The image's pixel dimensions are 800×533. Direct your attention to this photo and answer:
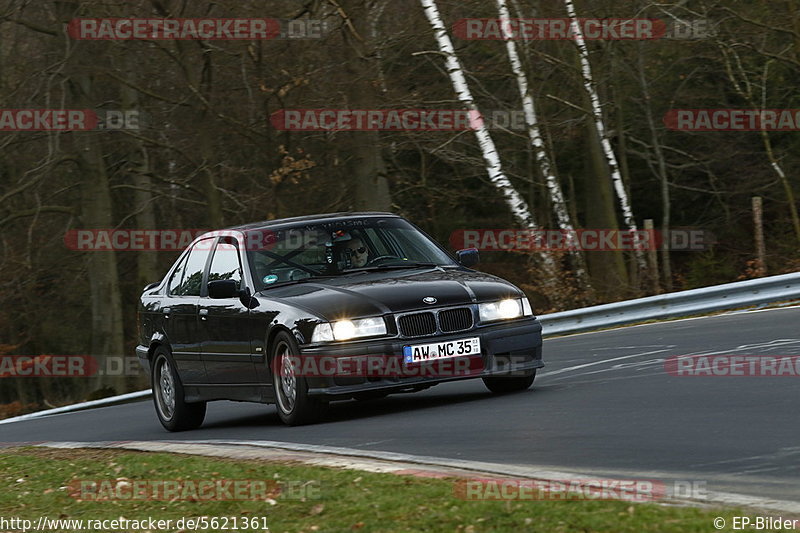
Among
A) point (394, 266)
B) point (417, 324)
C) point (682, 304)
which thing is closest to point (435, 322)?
point (417, 324)

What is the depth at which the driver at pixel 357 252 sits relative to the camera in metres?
11.7

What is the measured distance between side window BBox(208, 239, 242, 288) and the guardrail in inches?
257

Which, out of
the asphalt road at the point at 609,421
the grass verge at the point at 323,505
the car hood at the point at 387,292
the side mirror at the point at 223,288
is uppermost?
the side mirror at the point at 223,288

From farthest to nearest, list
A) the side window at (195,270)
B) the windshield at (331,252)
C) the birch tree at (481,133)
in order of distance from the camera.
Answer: the birch tree at (481,133) < the side window at (195,270) < the windshield at (331,252)

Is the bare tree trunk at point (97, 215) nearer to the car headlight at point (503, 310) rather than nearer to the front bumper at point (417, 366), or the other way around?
the car headlight at point (503, 310)

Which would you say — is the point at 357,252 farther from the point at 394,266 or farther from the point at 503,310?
the point at 503,310

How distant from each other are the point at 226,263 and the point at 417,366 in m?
2.40

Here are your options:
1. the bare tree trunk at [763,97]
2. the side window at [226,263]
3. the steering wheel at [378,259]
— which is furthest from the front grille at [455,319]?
the bare tree trunk at [763,97]

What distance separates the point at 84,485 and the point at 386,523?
3.38 m

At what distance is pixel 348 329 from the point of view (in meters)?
10.5

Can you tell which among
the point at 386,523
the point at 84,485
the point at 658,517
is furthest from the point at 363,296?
the point at 658,517

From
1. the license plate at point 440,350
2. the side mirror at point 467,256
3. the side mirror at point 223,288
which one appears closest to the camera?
the license plate at point 440,350

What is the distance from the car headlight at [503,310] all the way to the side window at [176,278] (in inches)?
136

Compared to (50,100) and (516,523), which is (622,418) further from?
(50,100)
